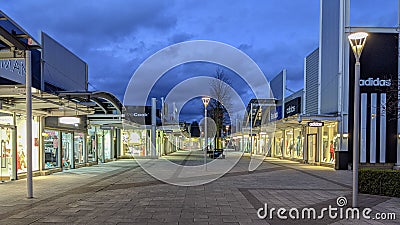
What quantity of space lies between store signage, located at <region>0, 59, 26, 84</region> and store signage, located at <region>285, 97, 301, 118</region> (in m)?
21.2

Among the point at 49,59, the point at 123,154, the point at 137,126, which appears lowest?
the point at 123,154

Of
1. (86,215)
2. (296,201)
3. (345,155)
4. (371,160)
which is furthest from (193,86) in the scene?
(86,215)

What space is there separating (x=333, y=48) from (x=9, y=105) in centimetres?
1820

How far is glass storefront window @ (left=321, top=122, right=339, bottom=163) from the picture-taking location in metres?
21.7

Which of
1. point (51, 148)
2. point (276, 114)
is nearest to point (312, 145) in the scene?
point (276, 114)

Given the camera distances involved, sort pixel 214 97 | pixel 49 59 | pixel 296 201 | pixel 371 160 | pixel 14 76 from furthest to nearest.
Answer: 1. pixel 214 97
2. pixel 371 160
3. pixel 49 59
4. pixel 14 76
5. pixel 296 201

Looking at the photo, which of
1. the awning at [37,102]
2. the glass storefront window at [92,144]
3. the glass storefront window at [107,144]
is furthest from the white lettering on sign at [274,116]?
the awning at [37,102]

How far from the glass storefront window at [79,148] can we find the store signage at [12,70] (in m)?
6.04

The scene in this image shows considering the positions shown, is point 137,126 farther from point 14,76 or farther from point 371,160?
point 371,160

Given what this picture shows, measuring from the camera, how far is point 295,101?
98.8ft

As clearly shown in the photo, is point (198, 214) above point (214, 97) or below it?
below

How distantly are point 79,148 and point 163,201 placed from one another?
42.0 ft

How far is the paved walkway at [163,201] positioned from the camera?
7469 mm

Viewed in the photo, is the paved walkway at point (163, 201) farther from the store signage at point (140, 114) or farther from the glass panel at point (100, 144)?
the store signage at point (140, 114)
